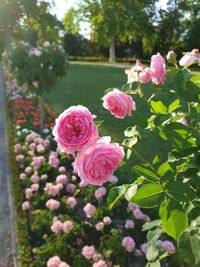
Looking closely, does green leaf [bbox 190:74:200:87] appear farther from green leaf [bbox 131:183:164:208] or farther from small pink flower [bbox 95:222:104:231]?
small pink flower [bbox 95:222:104:231]

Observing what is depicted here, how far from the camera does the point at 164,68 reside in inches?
71.6

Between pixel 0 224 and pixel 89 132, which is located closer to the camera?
pixel 89 132

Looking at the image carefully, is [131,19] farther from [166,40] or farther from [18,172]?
[18,172]

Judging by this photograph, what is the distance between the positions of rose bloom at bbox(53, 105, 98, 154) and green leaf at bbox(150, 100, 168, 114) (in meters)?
0.48

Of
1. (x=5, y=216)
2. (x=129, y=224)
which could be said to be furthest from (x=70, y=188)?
(x=129, y=224)

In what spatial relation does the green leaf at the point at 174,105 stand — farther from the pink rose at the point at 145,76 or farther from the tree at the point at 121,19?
the tree at the point at 121,19

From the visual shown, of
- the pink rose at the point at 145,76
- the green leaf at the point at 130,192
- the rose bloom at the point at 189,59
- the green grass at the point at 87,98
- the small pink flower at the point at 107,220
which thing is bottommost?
the green grass at the point at 87,98

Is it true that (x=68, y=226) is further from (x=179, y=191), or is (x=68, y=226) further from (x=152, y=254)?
(x=179, y=191)

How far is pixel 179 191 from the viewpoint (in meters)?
1.48

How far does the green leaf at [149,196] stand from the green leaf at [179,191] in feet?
0.15

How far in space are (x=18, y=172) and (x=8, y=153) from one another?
1.27 meters

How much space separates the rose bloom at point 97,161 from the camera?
52.9 inches

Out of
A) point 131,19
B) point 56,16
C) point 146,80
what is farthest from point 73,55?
point 146,80

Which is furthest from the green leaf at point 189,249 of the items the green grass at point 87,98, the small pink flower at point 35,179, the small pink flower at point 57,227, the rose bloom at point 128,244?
the green grass at point 87,98
